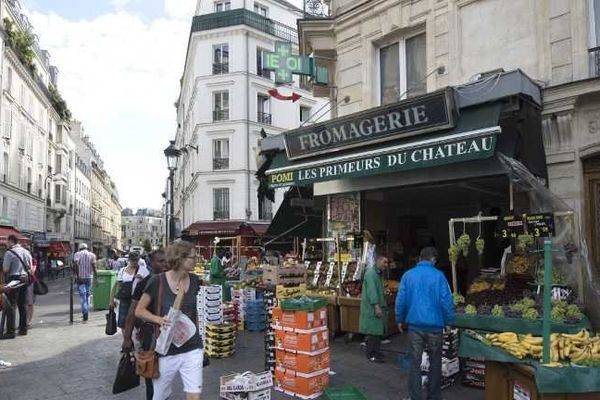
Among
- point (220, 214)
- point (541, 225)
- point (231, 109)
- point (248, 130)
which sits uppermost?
point (231, 109)

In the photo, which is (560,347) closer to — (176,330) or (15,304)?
(176,330)

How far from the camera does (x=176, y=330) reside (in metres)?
4.24

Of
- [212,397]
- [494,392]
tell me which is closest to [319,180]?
[212,397]

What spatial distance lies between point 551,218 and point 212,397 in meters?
4.84

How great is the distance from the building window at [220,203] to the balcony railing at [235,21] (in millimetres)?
11775

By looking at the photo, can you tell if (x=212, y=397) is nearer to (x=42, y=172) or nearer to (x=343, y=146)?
(x=343, y=146)

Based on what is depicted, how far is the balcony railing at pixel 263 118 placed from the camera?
35.6 meters

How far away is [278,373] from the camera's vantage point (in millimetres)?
6594

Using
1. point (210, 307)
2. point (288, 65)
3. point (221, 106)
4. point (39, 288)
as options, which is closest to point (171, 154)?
point (288, 65)

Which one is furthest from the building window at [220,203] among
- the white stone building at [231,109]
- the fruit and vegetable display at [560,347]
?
the fruit and vegetable display at [560,347]

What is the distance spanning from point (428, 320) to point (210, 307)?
446 centimetres

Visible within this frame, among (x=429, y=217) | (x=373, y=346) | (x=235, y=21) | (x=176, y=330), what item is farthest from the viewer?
(x=235, y=21)

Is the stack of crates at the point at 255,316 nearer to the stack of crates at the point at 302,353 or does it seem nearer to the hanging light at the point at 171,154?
the stack of crates at the point at 302,353

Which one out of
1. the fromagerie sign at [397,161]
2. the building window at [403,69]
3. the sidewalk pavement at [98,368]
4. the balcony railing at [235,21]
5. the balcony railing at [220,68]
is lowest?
the sidewalk pavement at [98,368]
